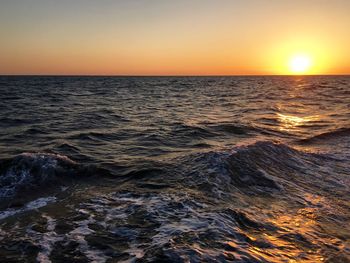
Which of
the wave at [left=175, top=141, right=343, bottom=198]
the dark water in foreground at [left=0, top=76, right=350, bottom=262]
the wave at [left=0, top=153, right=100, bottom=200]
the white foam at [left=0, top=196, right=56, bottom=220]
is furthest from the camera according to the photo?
the wave at [left=175, top=141, right=343, bottom=198]

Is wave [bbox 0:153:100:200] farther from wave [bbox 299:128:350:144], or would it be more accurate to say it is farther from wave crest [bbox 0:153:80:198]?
wave [bbox 299:128:350:144]

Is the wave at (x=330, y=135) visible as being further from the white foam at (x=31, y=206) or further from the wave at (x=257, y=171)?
the white foam at (x=31, y=206)

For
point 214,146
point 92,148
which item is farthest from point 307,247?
point 92,148

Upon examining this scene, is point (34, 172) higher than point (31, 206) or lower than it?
higher

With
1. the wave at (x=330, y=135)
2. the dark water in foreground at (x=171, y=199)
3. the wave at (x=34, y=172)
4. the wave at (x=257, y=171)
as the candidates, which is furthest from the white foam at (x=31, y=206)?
the wave at (x=330, y=135)

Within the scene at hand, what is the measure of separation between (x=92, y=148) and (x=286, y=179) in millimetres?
6975

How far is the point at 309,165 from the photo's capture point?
10953 millimetres

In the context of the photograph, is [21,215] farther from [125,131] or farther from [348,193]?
[125,131]

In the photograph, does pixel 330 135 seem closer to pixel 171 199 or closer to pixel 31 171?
pixel 171 199

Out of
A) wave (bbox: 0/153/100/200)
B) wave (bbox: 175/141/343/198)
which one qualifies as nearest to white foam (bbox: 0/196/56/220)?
wave (bbox: 0/153/100/200)

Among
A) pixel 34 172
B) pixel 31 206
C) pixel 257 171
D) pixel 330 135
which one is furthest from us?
pixel 330 135

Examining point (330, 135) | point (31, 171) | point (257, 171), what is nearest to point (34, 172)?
point (31, 171)

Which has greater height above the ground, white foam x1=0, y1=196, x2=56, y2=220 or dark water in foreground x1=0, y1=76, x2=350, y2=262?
dark water in foreground x1=0, y1=76, x2=350, y2=262

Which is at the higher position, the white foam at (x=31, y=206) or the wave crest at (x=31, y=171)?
the wave crest at (x=31, y=171)
